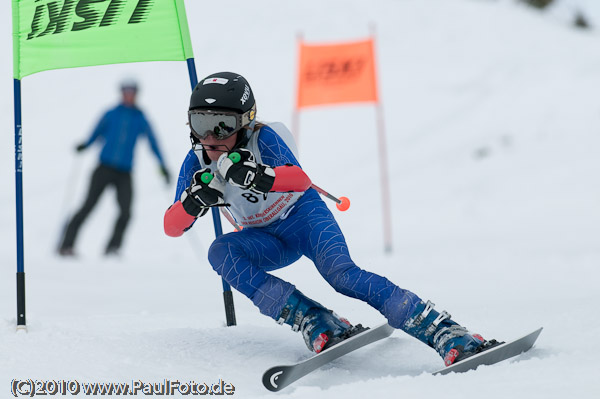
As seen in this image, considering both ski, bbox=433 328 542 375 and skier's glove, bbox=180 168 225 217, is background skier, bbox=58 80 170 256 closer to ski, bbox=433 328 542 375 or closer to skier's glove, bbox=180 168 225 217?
skier's glove, bbox=180 168 225 217

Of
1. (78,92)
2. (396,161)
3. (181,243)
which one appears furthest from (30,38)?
(78,92)

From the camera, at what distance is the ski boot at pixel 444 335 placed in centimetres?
292

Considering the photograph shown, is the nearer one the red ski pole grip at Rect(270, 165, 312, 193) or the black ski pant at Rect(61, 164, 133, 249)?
the red ski pole grip at Rect(270, 165, 312, 193)

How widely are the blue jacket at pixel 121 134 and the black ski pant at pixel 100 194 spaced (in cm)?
9

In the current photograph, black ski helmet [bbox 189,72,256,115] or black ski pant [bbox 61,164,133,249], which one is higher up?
black ski helmet [bbox 189,72,256,115]

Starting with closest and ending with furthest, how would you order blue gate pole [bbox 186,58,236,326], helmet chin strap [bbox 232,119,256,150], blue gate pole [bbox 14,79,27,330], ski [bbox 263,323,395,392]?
ski [bbox 263,323,395,392] < helmet chin strap [bbox 232,119,256,150] < blue gate pole [bbox 14,79,27,330] < blue gate pole [bbox 186,58,236,326]

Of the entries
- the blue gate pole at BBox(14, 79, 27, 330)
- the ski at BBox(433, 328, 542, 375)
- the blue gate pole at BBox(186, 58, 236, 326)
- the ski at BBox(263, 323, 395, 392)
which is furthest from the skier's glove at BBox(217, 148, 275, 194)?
the blue gate pole at BBox(14, 79, 27, 330)

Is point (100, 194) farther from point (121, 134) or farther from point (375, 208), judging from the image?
point (375, 208)

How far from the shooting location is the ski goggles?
10.4 ft

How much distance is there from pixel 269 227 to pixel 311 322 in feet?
1.68

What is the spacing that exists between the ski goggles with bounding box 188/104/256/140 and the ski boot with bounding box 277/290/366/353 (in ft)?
2.41

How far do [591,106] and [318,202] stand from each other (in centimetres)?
1175

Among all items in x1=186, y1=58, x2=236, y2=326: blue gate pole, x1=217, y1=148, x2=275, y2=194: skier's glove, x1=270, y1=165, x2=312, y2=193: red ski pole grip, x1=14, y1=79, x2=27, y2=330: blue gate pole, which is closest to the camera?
x1=217, y1=148, x2=275, y2=194: skier's glove

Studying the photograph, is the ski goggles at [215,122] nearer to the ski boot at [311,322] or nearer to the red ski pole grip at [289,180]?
the red ski pole grip at [289,180]
